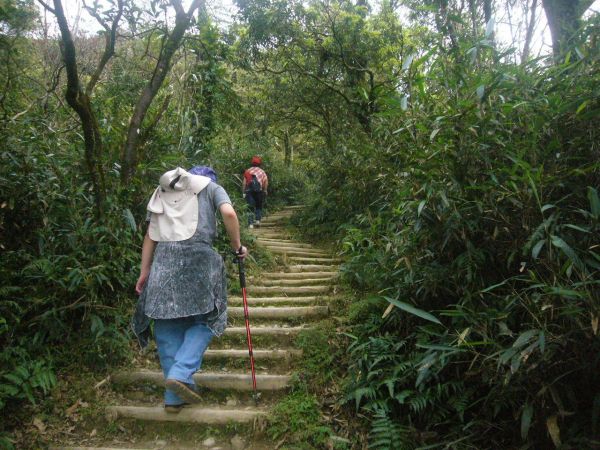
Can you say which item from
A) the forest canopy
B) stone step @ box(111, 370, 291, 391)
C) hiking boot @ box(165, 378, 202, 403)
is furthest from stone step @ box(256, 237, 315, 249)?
hiking boot @ box(165, 378, 202, 403)

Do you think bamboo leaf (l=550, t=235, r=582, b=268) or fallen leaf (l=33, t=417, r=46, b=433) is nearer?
bamboo leaf (l=550, t=235, r=582, b=268)

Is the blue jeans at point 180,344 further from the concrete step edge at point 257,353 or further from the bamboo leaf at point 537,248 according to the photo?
the bamboo leaf at point 537,248

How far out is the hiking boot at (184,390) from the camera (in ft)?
9.66

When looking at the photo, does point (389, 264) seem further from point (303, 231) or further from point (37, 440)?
point (303, 231)

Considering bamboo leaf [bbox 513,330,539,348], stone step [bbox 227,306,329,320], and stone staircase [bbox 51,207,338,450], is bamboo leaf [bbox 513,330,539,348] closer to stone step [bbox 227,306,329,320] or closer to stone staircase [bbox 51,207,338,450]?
stone staircase [bbox 51,207,338,450]

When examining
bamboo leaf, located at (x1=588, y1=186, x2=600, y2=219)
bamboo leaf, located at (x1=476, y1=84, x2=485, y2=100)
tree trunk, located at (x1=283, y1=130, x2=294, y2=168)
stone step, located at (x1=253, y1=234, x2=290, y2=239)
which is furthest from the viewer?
tree trunk, located at (x1=283, y1=130, x2=294, y2=168)

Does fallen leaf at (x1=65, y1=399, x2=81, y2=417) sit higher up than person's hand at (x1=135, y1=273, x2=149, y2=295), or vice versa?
person's hand at (x1=135, y1=273, x2=149, y2=295)

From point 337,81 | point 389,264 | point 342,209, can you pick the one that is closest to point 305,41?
point 337,81

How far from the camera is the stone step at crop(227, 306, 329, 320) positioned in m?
4.51

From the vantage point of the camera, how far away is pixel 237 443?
297cm

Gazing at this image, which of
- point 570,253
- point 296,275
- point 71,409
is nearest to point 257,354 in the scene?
point 71,409

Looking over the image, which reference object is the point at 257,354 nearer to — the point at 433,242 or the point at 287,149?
the point at 433,242

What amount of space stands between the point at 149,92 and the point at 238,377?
9.75 ft

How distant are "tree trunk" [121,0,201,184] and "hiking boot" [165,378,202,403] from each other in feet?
7.60
